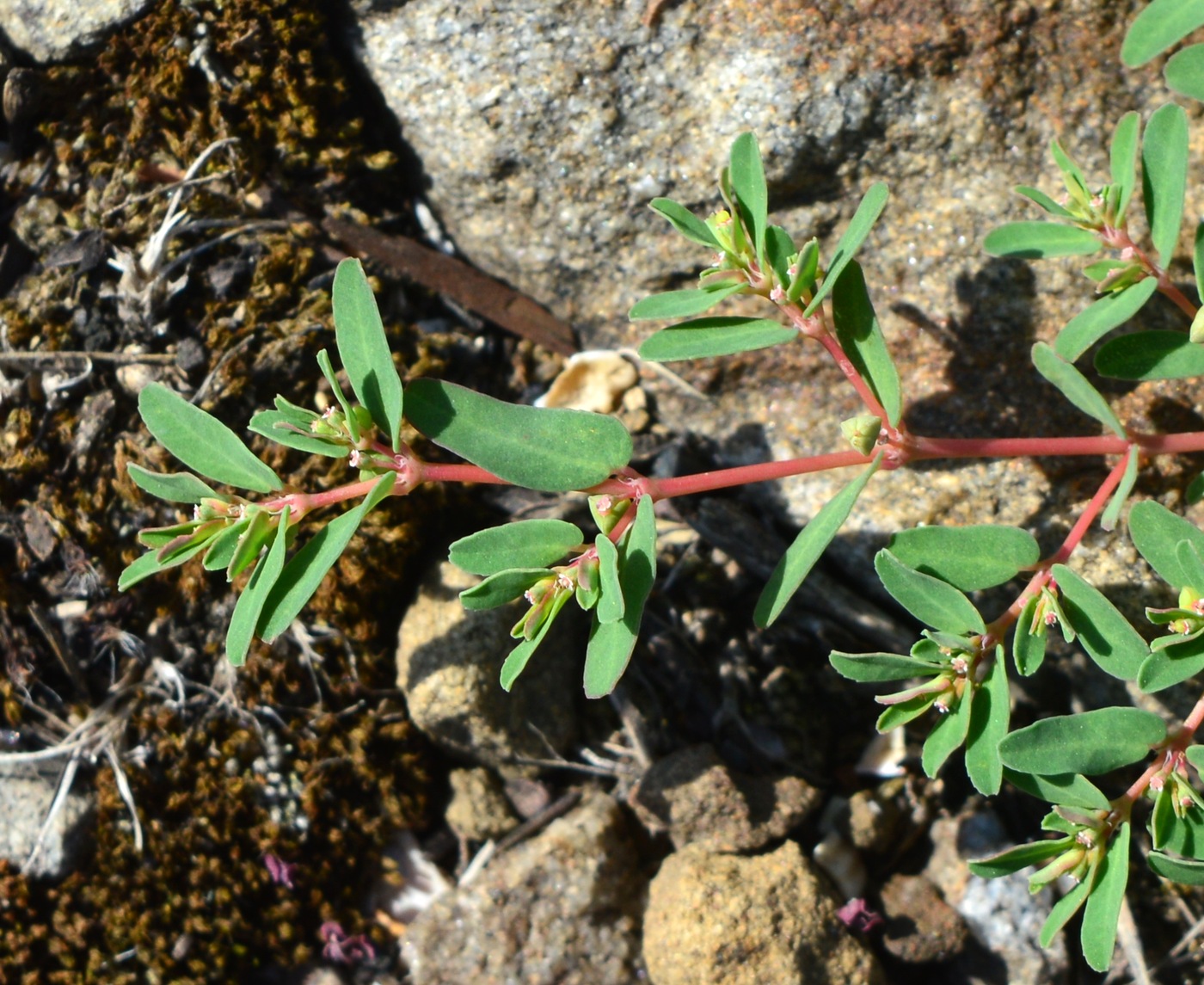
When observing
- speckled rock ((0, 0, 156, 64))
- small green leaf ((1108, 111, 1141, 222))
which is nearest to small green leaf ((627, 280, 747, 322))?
small green leaf ((1108, 111, 1141, 222))

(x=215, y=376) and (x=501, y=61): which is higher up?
(x=501, y=61)

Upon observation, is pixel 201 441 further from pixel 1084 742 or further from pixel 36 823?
pixel 1084 742

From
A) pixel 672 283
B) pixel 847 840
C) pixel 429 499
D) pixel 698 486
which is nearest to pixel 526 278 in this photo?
pixel 672 283

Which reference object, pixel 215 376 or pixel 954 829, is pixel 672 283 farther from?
pixel 954 829

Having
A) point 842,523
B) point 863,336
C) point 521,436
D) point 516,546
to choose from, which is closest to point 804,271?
point 863,336

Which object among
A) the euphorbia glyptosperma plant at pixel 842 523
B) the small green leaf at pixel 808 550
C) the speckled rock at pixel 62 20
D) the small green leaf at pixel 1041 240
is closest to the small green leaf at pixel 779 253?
the euphorbia glyptosperma plant at pixel 842 523
